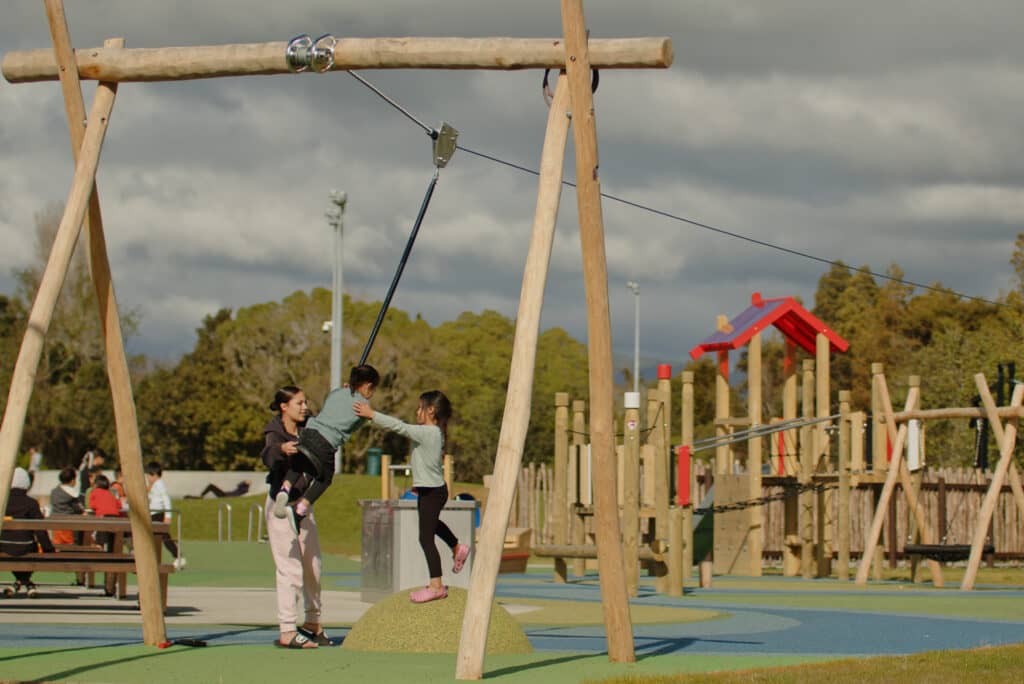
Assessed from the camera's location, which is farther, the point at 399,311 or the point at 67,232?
the point at 399,311

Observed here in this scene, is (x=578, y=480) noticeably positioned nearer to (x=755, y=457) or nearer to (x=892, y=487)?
(x=755, y=457)

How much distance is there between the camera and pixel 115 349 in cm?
1065

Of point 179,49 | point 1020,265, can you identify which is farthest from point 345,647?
point 1020,265

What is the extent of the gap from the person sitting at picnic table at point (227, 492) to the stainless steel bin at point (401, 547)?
3374 centimetres

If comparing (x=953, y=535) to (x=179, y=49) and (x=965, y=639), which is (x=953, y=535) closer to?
(x=965, y=639)

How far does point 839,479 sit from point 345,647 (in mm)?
15426

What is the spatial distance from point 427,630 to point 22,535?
8.27 meters

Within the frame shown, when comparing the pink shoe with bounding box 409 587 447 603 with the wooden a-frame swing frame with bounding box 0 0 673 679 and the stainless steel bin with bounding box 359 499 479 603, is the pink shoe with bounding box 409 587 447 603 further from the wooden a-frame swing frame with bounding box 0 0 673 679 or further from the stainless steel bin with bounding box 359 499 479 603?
the stainless steel bin with bounding box 359 499 479 603

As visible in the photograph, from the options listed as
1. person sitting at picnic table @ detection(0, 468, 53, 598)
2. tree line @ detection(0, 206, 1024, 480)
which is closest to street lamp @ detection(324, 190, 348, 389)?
tree line @ detection(0, 206, 1024, 480)

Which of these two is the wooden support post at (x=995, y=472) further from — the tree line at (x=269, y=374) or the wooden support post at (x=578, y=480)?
the tree line at (x=269, y=374)

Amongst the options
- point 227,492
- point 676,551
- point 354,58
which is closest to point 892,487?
point 676,551

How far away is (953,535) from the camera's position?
1206 inches

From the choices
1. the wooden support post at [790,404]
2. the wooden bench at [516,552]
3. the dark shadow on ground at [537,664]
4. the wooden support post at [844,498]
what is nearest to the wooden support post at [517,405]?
the dark shadow on ground at [537,664]

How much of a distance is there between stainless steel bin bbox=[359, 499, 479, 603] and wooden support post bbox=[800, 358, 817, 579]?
10310mm
